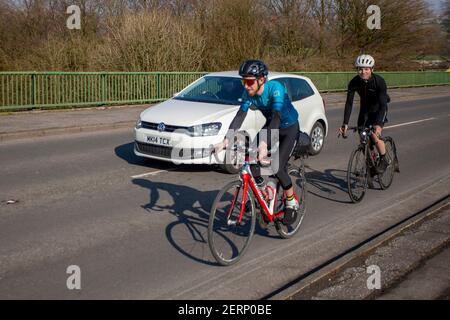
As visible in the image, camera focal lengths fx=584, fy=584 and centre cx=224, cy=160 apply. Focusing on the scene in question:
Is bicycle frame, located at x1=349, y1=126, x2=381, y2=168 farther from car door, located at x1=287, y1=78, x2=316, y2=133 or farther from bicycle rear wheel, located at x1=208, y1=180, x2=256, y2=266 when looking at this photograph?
bicycle rear wheel, located at x1=208, y1=180, x2=256, y2=266

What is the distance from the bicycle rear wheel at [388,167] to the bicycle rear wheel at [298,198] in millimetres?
2490

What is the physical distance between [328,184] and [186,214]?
3.07 m

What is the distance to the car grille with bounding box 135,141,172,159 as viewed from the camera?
374 inches

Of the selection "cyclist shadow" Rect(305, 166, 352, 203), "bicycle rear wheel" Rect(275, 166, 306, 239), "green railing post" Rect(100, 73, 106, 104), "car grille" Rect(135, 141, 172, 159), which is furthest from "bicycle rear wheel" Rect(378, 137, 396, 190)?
"green railing post" Rect(100, 73, 106, 104)

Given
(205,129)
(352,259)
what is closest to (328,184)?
(205,129)

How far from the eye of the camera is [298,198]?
6730mm

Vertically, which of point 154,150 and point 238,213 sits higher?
point 154,150

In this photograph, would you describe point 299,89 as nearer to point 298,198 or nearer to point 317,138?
point 317,138

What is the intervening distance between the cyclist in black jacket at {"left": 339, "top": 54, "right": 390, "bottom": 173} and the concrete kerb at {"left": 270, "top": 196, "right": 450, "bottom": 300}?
143cm

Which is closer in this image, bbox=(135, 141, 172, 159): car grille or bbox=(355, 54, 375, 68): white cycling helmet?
bbox=(355, 54, 375, 68): white cycling helmet

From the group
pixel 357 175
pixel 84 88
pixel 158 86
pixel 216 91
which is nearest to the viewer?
pixel 357 175

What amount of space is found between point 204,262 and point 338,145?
28.5 feet

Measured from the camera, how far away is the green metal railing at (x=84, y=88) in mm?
17219
